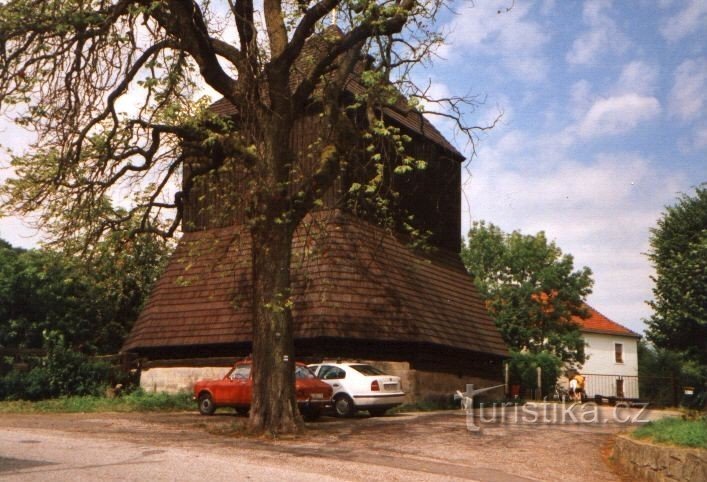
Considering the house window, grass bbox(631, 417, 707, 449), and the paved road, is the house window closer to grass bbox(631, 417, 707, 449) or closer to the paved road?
the paved road

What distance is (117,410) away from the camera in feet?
72.6

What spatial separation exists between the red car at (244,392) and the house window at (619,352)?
1917 inches

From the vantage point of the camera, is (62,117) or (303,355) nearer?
(62,117)

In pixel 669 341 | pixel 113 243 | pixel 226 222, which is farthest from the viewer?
pixel 669 341

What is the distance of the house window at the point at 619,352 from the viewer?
209ft

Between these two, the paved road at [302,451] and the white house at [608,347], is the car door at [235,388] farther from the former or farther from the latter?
the white house at [608,347]

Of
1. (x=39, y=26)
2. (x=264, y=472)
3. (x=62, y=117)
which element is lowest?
(x=264, y=472)

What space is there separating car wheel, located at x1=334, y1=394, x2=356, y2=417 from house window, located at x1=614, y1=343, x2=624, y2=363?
4795 cm

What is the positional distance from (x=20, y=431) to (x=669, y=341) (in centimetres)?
2944

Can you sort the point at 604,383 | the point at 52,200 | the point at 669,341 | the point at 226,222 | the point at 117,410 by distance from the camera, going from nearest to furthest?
the point at 52,200
the point at 117,410
the point at 226,222
the point at 669,341
the point at 604,383

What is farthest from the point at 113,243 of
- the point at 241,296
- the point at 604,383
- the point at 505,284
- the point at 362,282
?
the point at 604,383

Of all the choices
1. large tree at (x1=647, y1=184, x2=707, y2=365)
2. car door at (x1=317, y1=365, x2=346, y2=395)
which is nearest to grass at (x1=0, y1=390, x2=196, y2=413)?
car door at (x1=317, y1=365, x2=346, y2=395)

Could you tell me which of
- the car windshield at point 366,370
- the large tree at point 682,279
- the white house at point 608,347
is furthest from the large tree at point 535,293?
the car windshield at point 366,370

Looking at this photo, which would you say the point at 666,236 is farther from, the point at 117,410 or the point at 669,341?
the point at 117,410
